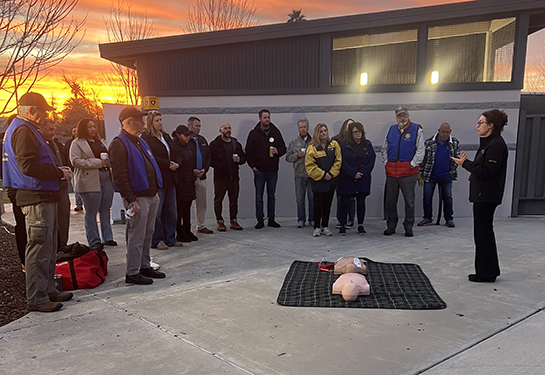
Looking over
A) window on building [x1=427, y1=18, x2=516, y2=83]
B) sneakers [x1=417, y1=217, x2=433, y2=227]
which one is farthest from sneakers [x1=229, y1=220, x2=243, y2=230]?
window on building [x1=427, y1=18, x2=516, y2=83]

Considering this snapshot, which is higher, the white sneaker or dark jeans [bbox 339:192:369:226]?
dark jeans [bbox 339:192:369:226]

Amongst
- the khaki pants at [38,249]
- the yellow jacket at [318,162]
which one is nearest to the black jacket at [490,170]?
the yellow jacket at [318,162]

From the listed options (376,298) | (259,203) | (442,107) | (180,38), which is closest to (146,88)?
(180,38)

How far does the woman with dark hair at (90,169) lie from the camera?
19.5 ft

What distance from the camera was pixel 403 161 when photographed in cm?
696

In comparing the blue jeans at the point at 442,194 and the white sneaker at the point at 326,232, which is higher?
the blue jeans at the point at 442,194

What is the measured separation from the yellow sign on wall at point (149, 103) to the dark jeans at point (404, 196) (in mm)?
5141

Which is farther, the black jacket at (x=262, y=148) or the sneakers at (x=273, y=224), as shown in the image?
the sneakers at (x=273, y=224)

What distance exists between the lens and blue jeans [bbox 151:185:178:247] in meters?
6.30

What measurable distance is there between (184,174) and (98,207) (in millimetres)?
1402

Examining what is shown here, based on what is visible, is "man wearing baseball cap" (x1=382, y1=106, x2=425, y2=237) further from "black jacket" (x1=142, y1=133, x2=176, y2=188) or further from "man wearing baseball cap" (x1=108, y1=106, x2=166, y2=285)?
"man wearing baseball cap" (x1=108, y1=106, x2=166, y2=285)

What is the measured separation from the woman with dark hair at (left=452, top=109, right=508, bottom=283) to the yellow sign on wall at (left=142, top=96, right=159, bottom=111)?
21.2ft

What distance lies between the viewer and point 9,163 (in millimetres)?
3863

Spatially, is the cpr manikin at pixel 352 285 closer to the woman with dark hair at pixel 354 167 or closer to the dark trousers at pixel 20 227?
the woman with dark hair at pixel 354 167
